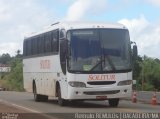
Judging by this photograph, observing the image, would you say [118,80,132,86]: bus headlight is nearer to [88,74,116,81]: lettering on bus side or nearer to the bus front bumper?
the bus front bumper

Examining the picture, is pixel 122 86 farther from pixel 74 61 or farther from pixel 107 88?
pixel 74 61

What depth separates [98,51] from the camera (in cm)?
2386

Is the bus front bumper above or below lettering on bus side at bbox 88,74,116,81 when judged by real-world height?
below

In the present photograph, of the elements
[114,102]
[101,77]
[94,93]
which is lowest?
[114,102]

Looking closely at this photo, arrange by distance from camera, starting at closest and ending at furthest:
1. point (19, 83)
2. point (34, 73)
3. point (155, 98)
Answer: point (155, 98) → point (34, 73) → point (19, 83)

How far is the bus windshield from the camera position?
23688 mm

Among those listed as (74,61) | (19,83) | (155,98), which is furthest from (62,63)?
(19,83)

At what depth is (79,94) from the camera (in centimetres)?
2372

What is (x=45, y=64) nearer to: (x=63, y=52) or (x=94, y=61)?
(x=63, y=52)

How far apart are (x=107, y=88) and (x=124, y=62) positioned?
1.29m

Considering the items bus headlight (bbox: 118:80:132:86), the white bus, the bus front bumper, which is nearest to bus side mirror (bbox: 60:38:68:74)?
the white bus

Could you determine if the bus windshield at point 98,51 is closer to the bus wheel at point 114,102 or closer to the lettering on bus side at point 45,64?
the bus wheel at point 114,102

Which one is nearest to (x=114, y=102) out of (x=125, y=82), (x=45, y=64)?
(x=125, y=82)

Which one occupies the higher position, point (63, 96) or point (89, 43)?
point (89, 43)
